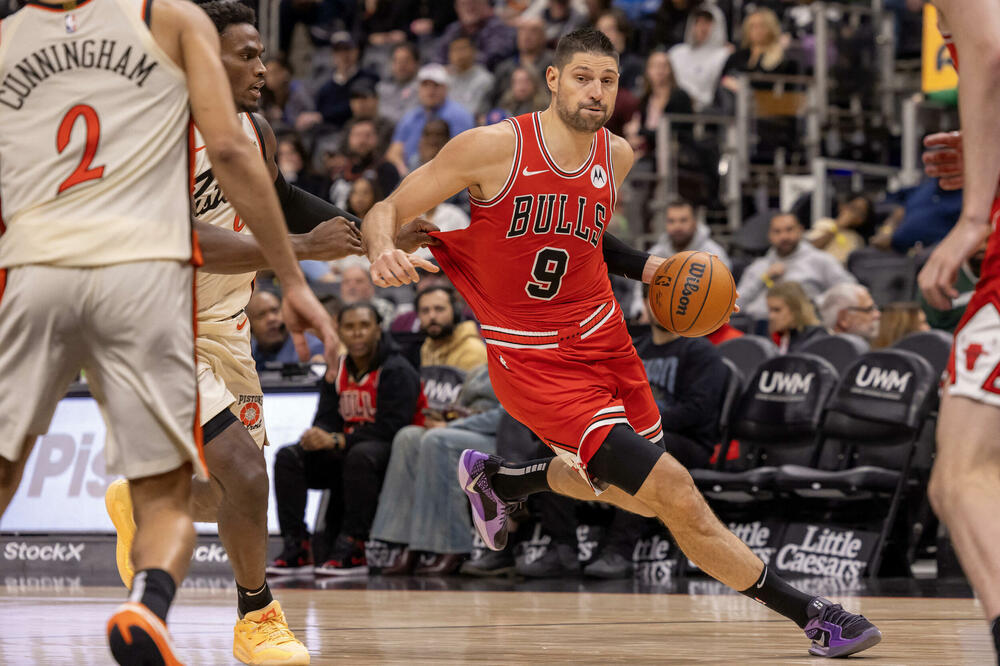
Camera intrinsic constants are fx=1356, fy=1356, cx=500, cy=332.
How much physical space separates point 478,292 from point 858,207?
7.65m

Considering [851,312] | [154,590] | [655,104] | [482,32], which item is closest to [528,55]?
[655,104]

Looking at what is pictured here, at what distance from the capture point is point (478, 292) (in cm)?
542

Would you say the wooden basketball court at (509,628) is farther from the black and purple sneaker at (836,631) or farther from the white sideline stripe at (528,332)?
the white sideline stripe at (528,332)

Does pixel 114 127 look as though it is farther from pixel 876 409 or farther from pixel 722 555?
pixel 876 409

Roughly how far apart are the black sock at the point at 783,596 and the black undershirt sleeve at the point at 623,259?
1.39 metres

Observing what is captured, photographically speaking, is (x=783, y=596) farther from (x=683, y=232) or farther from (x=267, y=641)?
(x=683, y=232)

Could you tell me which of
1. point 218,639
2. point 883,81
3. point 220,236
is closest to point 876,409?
point 218,639

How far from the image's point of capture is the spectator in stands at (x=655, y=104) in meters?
13.6

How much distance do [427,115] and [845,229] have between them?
484cm

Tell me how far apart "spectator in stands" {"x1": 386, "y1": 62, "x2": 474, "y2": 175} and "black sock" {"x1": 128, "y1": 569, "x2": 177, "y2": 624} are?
11.3 meters

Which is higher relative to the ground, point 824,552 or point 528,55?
point 528,55

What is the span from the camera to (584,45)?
529 centimetres

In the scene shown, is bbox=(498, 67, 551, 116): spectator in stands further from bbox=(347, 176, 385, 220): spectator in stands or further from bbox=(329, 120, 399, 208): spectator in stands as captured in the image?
bbox=(347, 176, 385, 220): spectator in stands

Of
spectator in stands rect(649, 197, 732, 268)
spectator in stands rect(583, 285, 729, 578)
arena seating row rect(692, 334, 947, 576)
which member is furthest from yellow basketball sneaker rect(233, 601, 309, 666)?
spectator in stands rect(649, 197, 732, 268)
